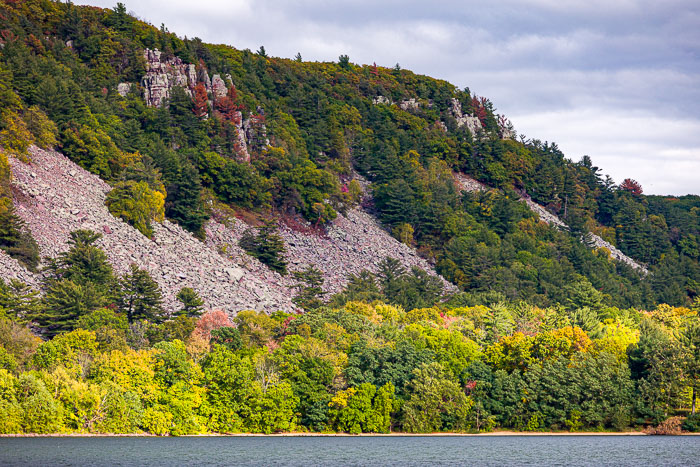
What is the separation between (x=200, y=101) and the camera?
176125 millimetres

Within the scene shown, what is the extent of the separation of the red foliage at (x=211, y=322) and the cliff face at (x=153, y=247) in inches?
321

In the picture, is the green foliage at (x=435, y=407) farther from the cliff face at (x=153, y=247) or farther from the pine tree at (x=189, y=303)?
the cliff face at (x=153, y=247)

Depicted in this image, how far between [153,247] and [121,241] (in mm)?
6519

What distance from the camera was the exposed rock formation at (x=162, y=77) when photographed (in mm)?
173375

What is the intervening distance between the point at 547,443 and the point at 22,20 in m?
135

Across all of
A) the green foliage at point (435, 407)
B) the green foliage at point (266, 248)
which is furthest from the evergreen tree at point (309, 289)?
the green foliage at point (435, 407)

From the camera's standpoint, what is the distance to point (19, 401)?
78562 mm

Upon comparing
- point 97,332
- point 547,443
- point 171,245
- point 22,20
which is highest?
point 22,20

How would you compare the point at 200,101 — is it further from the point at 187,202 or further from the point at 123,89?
the point at 187,202

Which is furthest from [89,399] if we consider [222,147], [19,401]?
[222,147]

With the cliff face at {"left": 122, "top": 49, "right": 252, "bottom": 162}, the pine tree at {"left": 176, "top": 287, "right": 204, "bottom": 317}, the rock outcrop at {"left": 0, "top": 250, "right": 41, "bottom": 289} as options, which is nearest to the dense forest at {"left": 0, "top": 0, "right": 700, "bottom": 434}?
the pine tree at {"left": 176, "top": 287, "right": 204, "bottom": 317}

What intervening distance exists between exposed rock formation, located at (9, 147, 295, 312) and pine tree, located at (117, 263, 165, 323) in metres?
5.85

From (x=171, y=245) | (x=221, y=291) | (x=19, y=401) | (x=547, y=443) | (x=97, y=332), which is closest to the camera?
(x=19, y=401)

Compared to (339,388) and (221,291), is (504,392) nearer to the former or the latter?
(339,388)
